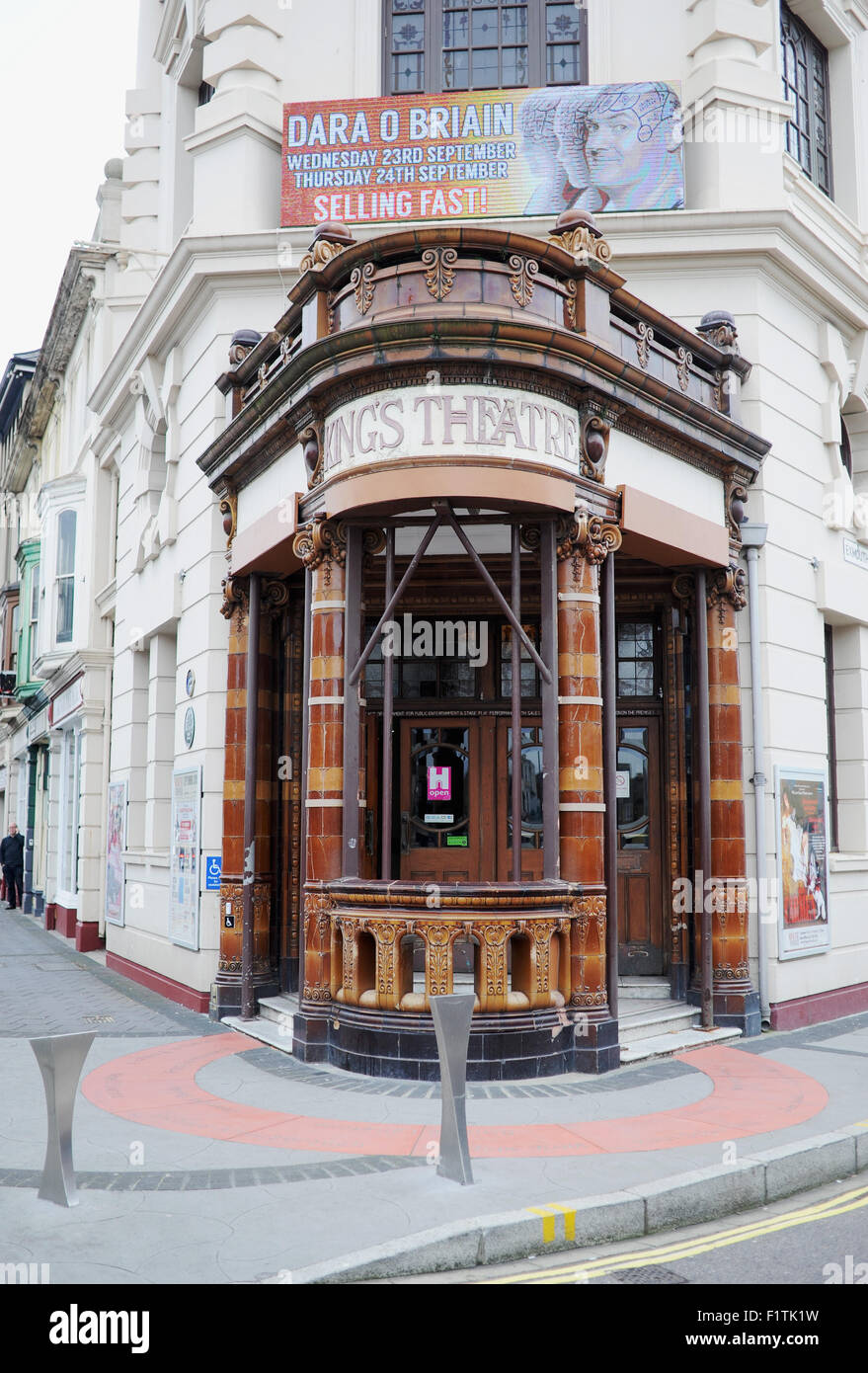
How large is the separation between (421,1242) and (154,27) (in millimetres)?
17133

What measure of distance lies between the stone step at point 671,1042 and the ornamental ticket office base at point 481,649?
309mm

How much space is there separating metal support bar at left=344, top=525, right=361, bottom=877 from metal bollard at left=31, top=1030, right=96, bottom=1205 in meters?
3.51

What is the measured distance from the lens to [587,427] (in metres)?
8.96

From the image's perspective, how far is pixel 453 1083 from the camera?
5.68 metres

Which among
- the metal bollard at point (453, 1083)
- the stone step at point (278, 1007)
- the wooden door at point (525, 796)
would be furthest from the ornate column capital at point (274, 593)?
the metal bollard at point (453, 1083)

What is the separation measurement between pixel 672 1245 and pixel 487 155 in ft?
35.0

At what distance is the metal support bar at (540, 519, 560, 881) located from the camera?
8461mm

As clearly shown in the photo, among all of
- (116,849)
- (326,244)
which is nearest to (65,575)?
(116,849)

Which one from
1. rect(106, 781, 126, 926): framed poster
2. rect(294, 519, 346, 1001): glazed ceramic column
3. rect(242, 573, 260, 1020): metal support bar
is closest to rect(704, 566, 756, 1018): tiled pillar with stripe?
rect(294, 519, 346, 1001): glazed ceramic column

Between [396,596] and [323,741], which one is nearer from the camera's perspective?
[396,596]

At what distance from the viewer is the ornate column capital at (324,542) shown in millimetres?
9047

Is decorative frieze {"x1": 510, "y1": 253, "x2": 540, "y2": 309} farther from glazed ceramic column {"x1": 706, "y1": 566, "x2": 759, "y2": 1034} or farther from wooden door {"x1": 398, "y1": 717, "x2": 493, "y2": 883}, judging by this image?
wooden door {"x1": 398, "y1": 717, "x2": 493, "y2": 883}

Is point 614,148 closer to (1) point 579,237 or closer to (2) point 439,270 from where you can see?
(1) point 579,237

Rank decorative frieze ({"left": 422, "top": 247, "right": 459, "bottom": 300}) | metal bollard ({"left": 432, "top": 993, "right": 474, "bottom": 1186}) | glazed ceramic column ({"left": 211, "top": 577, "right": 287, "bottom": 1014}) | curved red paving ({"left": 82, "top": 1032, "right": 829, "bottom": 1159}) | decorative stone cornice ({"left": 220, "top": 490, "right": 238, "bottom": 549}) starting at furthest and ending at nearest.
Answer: decorative stone cornice ({"left": 220, "top": 490, "right": 238, "bottom": 549})
glazed ceramic column ({"left": 211, "top": 577, "right": 287, "bottom": 1014})
decorative frieze ({"left": 422, "top": 247, "right": 459, "bottom": 300})
curved red paving ({"left": 82, "top": 1032, "right": 829, "bottom": 1159})
metal bollard ({"left": 432, "top": 993, "right": 474, "bottom": 1186})
